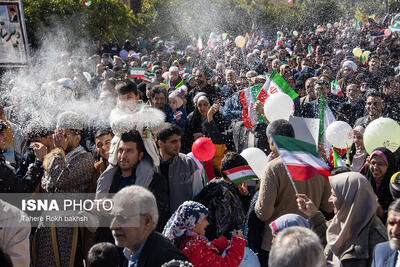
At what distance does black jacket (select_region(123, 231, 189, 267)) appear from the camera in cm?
282

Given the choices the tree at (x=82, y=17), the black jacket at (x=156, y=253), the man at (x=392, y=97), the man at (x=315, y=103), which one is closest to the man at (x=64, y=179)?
the black jacket at (x=156, y=253)

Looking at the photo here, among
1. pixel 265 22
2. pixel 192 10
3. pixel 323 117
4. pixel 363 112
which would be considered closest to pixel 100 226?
pixel 323 117

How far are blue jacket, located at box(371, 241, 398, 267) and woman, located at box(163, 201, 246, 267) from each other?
83 cm

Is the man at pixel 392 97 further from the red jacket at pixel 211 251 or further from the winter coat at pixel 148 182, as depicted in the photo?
the red jacket at pixel 211 251

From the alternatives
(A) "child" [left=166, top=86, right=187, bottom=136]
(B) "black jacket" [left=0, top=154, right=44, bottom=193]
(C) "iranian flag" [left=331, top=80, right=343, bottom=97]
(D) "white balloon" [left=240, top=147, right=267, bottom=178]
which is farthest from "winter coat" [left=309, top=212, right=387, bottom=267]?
(C) "iranian flag" [left=331, top=80, right=343, bottom=97]

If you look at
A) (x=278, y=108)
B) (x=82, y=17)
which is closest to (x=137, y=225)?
(x=278, y=108)

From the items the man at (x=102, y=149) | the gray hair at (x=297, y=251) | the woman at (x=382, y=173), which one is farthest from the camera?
the man at (x=102, y=149)

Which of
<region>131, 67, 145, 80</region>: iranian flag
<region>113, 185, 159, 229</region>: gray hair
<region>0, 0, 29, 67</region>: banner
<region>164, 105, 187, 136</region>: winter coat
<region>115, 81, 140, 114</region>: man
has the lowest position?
<region>164, 105, 187, 136</region>: winter coat

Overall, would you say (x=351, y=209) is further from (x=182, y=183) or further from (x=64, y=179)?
(x=64, y=179)

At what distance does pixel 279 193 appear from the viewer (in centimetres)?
396

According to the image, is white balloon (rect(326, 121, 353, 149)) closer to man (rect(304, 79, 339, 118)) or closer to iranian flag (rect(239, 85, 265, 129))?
iranian flag (rect(239, 85, 265, 129))

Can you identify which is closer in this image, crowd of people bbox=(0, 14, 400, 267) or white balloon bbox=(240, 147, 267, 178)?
crowd of people bbox=(0, 14, 400, 267)

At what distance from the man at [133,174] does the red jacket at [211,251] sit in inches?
29.0

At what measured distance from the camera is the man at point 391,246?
2881 millimetres
